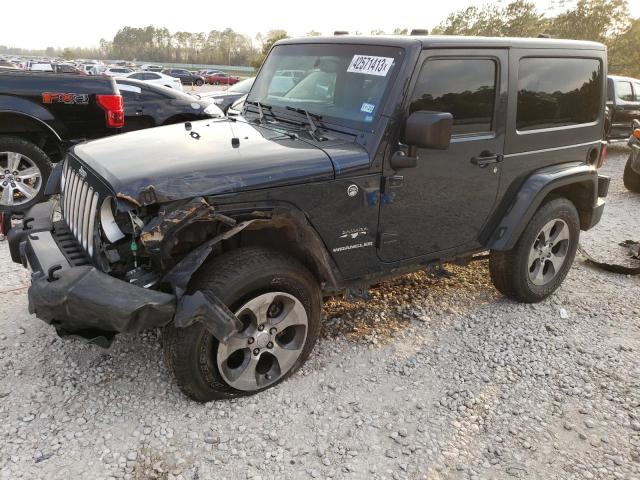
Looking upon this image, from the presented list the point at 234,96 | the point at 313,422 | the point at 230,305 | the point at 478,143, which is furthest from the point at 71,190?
the point at 234,96

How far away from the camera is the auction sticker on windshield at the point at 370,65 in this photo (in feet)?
10.3

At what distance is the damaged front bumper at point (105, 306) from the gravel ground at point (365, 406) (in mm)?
594

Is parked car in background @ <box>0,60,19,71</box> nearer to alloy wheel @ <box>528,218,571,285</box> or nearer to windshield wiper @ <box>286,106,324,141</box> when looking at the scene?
windshield wiper @ <box>286,106,324,141</box>

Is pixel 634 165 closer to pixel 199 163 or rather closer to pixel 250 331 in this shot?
pixel 250 331

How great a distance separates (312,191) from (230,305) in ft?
2.50

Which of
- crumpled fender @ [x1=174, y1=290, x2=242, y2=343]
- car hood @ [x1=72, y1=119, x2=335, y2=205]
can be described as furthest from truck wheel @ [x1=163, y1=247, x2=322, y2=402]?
car hood @ [x1=72, y1=119, x2=335, y2=205]

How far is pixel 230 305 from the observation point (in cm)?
268

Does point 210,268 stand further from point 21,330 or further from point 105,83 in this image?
point 105,83

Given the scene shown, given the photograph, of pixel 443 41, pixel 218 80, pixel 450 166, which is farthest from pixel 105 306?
pixel 218 80

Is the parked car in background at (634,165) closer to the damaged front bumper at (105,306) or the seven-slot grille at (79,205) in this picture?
the damaged front bumper at (105,306)

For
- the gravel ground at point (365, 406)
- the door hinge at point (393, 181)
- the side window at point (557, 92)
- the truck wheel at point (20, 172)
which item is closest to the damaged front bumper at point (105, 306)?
the gravel ground at point (365, 406)

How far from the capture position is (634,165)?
7934 mm

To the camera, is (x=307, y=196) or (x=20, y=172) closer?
(x=307, y=196)

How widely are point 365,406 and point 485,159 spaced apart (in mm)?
1841
